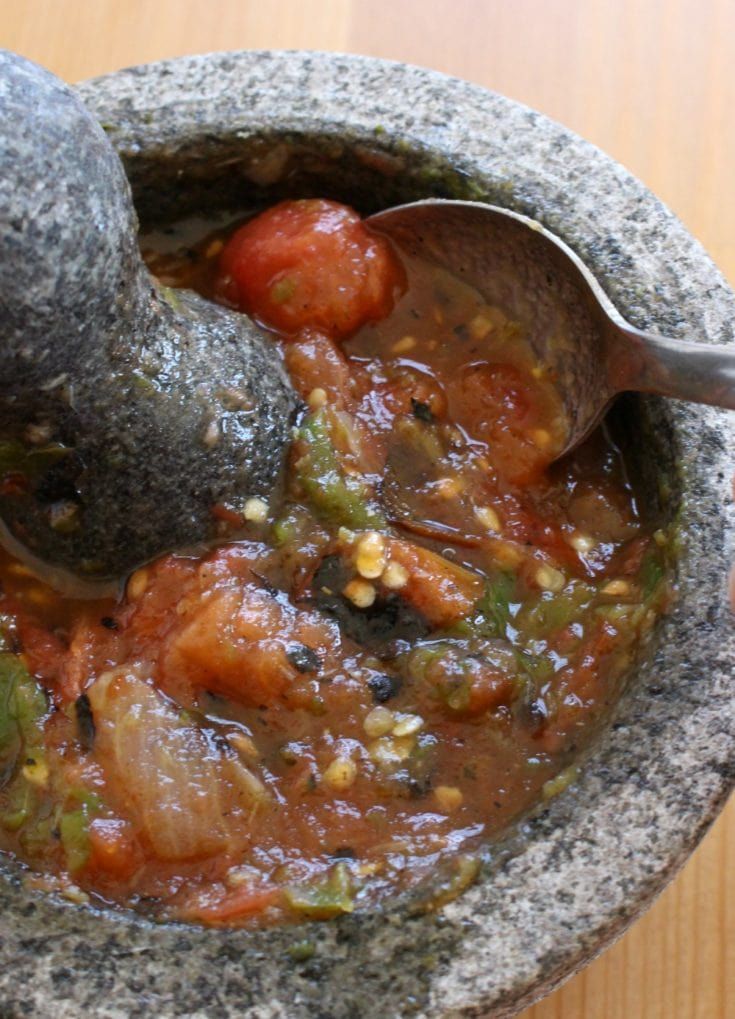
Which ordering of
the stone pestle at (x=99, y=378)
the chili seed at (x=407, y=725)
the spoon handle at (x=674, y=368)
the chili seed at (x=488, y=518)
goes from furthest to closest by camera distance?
the chili seed at (x=488, y=518), the chili seed at (x=407, y=725), the spoon handle at (x=674, y=368), the stone pestle at (x=99, y=378)

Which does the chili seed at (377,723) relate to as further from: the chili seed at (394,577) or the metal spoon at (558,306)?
the metal spoon at (558,306)

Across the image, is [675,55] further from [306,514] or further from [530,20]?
[306,514]

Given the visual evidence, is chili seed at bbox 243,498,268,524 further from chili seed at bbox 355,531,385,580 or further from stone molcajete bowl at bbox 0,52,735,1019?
stone molcajete bowl at bbox 0,52,735,1019

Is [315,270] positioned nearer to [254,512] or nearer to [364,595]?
[254,512]

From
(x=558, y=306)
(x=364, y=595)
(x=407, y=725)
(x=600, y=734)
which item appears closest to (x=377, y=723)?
(x=407, y=725)

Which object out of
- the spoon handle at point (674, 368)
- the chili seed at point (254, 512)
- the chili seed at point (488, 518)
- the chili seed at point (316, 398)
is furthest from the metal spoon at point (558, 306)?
the chili seed at point (254, 512)

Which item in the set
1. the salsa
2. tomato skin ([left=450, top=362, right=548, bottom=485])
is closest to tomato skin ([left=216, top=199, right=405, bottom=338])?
the salsa
